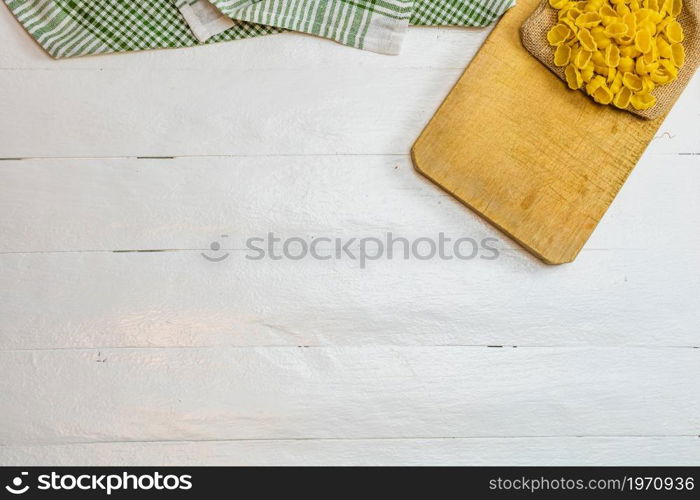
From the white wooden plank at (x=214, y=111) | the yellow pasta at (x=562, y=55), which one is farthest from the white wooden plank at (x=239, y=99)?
the yellow pasta at (x=562, y=55)

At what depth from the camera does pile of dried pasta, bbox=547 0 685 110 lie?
70cm

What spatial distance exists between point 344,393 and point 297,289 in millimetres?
143

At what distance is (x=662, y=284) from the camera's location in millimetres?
778

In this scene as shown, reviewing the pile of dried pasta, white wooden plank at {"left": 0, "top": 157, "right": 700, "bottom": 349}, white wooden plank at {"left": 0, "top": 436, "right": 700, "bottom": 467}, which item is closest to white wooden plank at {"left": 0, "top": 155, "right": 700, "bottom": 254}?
white wooden plank at {"left": 0, "top": 157, "right": 700, "bottom": 349}

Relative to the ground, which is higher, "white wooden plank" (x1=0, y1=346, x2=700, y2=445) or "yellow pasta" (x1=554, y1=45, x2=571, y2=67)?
A: "yellow pasta" (x1=554, y1=45, x2=571, y2=67)

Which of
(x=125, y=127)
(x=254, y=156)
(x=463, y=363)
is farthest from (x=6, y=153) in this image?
(x=463, y=363)

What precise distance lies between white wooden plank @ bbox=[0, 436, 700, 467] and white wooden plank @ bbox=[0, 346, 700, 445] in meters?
0.01

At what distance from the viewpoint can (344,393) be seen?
754 mm

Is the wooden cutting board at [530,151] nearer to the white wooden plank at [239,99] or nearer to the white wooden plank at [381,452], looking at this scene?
the white wooden plank at [239,99]
